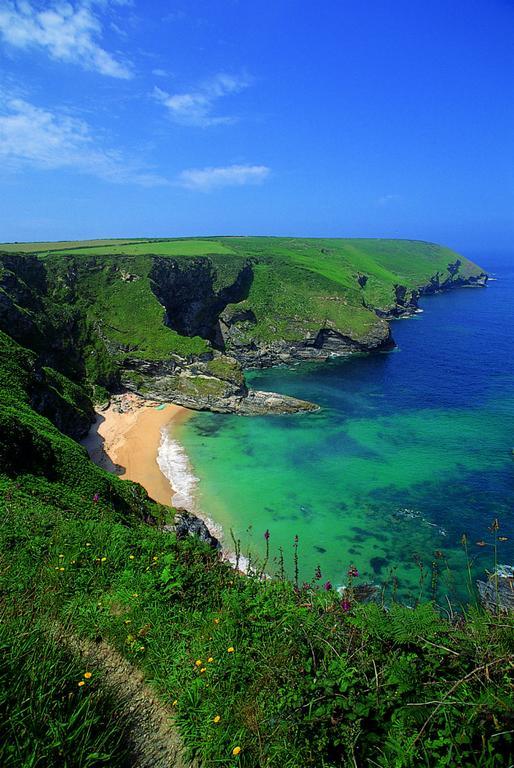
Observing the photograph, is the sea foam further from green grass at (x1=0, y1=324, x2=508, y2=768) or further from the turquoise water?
green grass at (x1=0, y1=324, x2=508, y2=768)

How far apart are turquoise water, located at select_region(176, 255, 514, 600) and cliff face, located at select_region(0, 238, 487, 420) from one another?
866 centimetres

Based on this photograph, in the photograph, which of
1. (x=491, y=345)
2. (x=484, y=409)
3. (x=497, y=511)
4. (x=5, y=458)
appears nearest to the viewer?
(x=5, y=458)

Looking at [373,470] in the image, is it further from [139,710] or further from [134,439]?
[139,710]

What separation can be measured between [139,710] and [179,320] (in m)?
82.8

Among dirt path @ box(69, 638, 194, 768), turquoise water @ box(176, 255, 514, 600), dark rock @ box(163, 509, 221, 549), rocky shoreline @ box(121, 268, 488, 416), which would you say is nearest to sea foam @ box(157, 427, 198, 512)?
turquoise water @ box(176, 255, 514, 600)

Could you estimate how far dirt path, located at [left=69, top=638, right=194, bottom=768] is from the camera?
4520 mm

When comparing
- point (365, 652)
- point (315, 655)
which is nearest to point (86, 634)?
point (315, 655)

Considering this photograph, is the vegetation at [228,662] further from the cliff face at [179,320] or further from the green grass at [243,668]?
the cliff face at [179,320]

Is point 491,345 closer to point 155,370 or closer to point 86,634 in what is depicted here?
point 155,370

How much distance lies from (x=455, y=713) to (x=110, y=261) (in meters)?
88.3

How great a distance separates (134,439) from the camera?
48250 millimetres

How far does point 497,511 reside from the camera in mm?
33125

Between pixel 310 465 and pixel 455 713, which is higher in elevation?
pixel 455 713

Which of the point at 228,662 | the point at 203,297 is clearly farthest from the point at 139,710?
the point at 203,297
